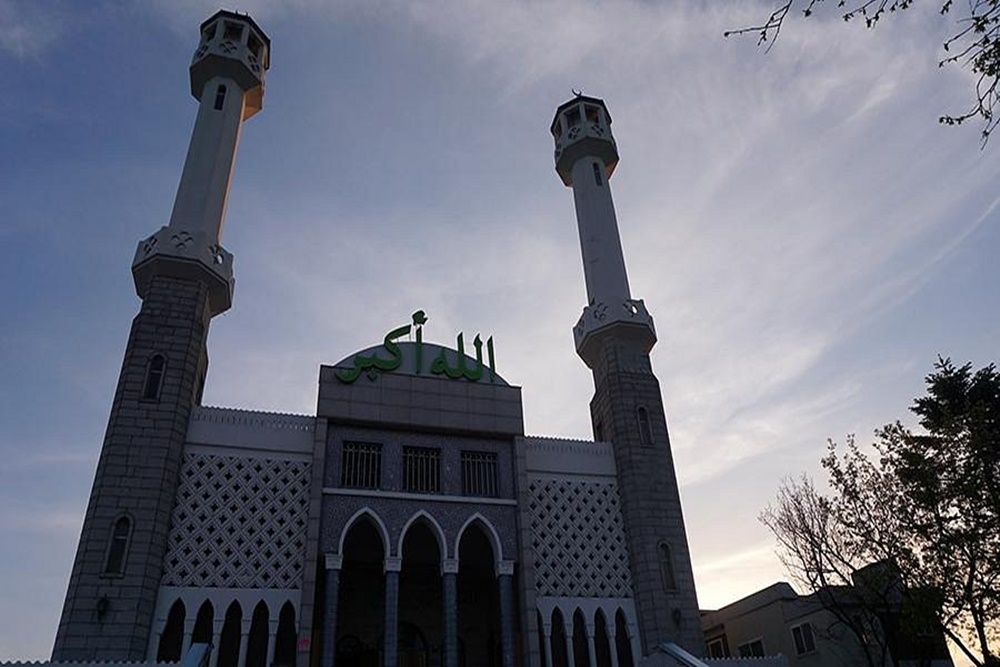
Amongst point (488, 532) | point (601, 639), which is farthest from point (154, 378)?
point (601, 639)

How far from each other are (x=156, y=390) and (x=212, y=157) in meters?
8.11

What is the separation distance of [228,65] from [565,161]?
12381mm

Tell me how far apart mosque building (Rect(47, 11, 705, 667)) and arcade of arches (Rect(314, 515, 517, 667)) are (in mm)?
56

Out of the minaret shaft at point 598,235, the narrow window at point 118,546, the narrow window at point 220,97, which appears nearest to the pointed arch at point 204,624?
the narrow window at point 118,546

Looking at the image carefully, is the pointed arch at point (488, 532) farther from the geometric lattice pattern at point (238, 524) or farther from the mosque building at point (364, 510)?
the geometric lattice pattern at point (238, 524)

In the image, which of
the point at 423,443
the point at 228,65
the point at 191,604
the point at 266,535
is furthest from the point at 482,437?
the point at 228,65

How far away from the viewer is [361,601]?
1995cm

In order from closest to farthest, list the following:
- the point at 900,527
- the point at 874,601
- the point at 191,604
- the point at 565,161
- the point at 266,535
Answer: the point at 191,604 < the point at 266,535 < the point at 900,527 < the point at 874,601 < the point at 565,161

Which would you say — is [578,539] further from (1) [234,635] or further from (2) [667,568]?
(1) [234,635]

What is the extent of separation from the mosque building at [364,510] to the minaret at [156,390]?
5cm

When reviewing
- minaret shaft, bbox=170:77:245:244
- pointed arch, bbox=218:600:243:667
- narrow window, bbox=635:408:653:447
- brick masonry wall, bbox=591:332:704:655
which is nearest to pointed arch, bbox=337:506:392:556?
pointed arch, bbox=218:600:243:667

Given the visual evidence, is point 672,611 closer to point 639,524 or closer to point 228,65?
point 639,524

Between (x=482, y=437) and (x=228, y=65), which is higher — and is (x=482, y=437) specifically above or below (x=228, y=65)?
below

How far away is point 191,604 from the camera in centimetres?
1590
